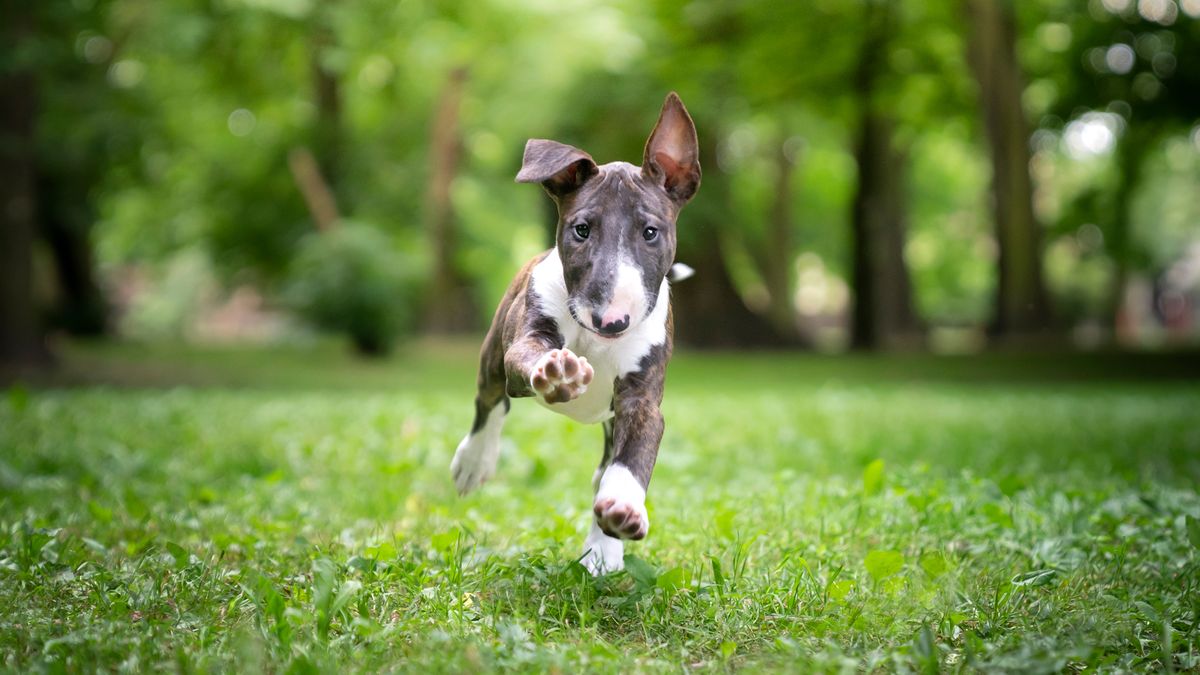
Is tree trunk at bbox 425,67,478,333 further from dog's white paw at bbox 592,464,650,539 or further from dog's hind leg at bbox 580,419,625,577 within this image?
dog's white paw at bbox 592,464,650,539

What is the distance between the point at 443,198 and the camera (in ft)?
82.5

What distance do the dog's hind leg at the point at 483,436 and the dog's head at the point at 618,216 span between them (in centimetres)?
81

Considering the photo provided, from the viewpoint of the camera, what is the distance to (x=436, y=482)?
6.12 metres

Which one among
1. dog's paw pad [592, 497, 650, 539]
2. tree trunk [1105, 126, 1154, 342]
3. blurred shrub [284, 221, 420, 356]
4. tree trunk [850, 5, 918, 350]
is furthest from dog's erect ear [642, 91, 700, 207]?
tree trunk [1105, 126, 1154, 342]

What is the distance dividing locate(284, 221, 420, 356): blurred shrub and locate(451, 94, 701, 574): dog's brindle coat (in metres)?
14.7

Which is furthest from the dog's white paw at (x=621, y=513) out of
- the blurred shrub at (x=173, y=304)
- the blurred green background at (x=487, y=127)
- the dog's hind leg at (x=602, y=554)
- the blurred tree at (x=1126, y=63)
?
the blurred shrub at (x=173, y=304)

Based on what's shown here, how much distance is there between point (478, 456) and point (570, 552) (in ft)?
1.76

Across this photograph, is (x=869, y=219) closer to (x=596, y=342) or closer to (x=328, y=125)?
(x=328, y=125)

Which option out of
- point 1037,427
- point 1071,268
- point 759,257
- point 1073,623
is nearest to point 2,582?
point 1073,623

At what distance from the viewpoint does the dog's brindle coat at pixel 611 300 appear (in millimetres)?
3117

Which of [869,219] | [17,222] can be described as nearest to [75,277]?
[17,222]

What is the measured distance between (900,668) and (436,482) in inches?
146

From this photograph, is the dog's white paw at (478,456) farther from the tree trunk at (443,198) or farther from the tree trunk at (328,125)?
the tree trunk at (443,198)

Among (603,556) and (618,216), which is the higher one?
(618,216)
